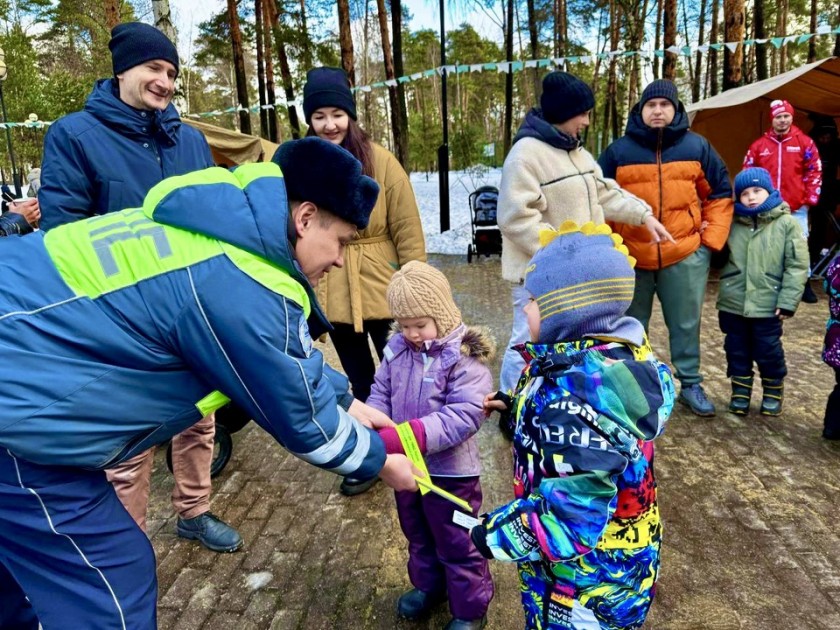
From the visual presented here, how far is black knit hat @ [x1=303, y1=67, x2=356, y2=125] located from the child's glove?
1.74 meters

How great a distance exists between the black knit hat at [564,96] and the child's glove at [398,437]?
2.09 metres

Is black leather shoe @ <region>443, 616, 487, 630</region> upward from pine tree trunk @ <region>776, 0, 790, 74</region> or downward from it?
downward

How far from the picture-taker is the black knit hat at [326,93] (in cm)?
292

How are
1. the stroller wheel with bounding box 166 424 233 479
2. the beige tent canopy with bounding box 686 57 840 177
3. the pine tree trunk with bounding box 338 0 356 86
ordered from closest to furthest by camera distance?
the stroller wheel with bounding box 166 424 233 479 < the beige tent canopy with bounding box 686 57 840 177 < the pine tree trunk with bounding box 338 0 356 86

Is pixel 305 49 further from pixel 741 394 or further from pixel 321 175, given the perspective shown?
pixel 321 175

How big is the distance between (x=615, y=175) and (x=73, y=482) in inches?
141

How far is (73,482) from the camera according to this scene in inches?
A: 55.2

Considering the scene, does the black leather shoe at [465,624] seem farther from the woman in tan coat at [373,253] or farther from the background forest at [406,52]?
the background forest at [406,52]

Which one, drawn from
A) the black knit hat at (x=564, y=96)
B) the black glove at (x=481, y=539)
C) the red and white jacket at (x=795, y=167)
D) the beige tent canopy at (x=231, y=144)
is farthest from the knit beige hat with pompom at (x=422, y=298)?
the beige tent canopy at (x=231, y=144)

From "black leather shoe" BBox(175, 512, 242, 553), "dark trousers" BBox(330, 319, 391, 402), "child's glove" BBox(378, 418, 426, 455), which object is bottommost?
"black leather shoe" BBox(175, 512, 242, 553)

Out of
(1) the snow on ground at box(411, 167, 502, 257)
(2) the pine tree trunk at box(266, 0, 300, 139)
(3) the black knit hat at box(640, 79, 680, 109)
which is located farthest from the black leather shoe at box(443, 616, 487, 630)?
(2) the pine tree trunk at box(266, 0, 300, 139)

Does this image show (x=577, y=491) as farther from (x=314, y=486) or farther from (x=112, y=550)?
(x=314, y=486)

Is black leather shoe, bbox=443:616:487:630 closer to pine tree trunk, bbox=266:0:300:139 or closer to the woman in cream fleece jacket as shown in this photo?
the woman in cream fleece jacket

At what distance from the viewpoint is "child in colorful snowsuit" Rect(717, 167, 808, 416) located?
3.71 meters
